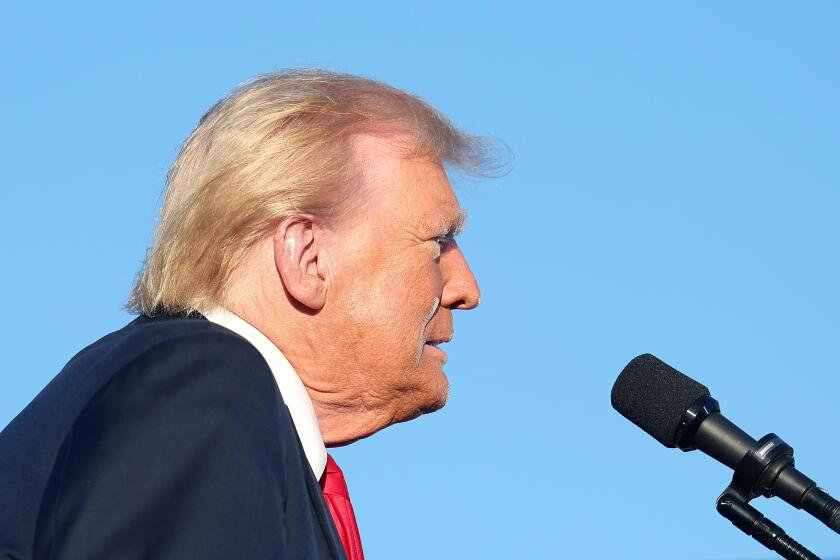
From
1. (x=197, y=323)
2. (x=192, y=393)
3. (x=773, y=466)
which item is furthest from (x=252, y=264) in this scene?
(x=773, y=466)

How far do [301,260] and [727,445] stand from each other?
4.02 feet

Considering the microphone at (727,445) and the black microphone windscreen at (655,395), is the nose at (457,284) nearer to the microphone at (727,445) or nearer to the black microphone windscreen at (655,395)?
the black microphone windscreen at (655,395)

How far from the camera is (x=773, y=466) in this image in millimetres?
3084

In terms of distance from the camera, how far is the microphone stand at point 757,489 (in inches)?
120

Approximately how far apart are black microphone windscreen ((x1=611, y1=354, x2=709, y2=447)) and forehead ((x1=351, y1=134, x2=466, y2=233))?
0.69 meters

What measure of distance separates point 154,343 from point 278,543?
0.50 metres

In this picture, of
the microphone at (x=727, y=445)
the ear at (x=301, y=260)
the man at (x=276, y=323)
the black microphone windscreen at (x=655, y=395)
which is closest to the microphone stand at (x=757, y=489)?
the microphone at (x=727, y=445)

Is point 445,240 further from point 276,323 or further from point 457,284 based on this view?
point 276,323

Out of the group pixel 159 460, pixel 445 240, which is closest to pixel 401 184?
pixel 445 240

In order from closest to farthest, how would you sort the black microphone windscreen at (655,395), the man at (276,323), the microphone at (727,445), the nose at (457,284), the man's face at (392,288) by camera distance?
the man at (276,323) < the microphone at (727,445) < the black microphone windscreen at (655,395) < the man's face at (392,288) < the nose at (457,284)

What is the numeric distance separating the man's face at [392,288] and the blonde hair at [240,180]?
0.35 ft

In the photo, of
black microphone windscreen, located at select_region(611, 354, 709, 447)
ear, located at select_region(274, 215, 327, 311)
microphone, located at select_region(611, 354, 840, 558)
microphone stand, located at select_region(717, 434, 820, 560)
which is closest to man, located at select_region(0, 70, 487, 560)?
ear, located at select_region(274, 215, 327, 311)

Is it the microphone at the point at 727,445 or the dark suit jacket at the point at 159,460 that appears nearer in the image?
the dark suit jacket at the point at 159,460

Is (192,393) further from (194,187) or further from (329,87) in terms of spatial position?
(329,87)
